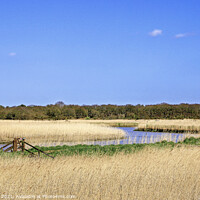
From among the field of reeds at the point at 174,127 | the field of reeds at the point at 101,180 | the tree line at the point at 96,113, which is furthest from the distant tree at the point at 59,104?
the field of reeds at the point at 101,180

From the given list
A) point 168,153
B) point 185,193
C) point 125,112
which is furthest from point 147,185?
point 125,112

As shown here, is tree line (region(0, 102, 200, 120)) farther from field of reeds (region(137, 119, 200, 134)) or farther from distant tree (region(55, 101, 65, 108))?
field of reeds (region(137, 119, 200, 134))

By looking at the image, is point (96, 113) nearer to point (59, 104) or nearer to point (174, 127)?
point (59, 104)

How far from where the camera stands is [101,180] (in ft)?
29.1

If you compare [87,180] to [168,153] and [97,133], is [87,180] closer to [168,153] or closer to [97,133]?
[168,153]

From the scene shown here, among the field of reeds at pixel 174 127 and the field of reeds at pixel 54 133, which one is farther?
the field of reeds at pixel 174 127

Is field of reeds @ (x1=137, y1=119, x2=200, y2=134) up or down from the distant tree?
down

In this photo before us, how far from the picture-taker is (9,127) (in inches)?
1133

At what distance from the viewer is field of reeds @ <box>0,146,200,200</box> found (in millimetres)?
7891

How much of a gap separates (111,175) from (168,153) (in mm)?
5083

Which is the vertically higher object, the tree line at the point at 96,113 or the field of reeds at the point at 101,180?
the tree line at the point at 96,113

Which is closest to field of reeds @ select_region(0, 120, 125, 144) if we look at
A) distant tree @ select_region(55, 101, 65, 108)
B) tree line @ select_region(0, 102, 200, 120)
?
tree line @ select_region(0, 102, 200, 120)

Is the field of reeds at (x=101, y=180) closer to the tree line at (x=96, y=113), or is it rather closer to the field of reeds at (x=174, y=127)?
the field of reeds at (x=174, y=127)

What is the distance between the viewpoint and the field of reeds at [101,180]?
789 cm
